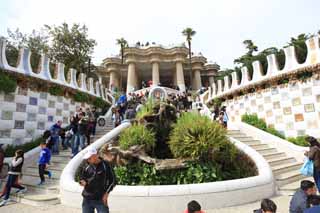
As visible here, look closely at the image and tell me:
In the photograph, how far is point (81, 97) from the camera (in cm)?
1339

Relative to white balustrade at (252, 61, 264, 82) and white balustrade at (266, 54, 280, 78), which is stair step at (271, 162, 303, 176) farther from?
white balustrade at (252, 61, 264, 82)

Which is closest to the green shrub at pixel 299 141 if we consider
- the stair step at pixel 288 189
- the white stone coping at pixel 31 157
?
the stair step at pixel 288 189

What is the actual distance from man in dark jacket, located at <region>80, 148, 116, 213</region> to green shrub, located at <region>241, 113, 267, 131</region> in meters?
10.4

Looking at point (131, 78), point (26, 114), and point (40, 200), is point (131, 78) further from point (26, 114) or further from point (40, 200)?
point (40, 200)

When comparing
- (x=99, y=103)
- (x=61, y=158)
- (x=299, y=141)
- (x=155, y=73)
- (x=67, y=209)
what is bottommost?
(x=67, y=209)

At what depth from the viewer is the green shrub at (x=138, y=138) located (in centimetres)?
711

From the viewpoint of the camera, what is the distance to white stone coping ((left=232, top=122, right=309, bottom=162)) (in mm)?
9383

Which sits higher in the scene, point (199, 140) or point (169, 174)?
point (199, 140)

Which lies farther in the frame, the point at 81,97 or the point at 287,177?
the point at 81,97

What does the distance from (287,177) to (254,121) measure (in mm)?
5422

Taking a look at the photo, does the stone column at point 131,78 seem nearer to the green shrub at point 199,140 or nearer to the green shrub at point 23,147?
the green shrub at point 23,147

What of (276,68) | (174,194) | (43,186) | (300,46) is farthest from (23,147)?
(300,46)

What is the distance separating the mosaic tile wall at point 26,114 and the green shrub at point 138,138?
15.9 ft

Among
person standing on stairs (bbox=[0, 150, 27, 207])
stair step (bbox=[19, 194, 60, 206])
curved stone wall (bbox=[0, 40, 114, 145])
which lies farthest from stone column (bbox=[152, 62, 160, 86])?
stair step (bbox=[19, 194, 60, 206])
